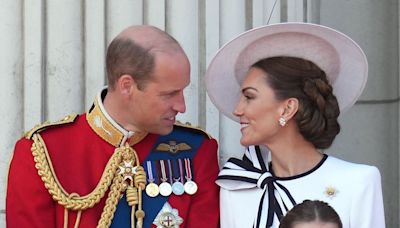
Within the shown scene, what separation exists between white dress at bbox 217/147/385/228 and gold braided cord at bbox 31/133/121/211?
1.11ft

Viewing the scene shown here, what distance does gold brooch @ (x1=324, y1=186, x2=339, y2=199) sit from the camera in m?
3.33

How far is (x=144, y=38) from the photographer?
3346mm

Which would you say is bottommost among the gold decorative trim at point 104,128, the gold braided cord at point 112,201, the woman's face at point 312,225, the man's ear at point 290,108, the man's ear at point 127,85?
the gold braided cord at point 112,201

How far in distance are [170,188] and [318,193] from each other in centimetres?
41

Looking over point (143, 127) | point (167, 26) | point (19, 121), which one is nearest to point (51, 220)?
point (143, 127)

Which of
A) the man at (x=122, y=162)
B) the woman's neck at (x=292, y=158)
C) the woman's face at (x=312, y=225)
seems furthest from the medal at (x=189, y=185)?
the woman's face at (x=312, y=225)

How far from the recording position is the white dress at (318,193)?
10.9ft

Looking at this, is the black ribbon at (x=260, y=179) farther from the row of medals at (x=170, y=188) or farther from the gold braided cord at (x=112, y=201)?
the gold braided cord at (x=112, y=201)

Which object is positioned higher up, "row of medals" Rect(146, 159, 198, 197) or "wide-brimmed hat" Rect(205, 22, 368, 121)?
"wide-brimmed hat" Rect(205, 22, 368, 121)

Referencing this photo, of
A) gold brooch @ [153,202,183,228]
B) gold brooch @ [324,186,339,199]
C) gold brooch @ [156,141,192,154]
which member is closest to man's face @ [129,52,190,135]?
gold brooch @ [156,141,192,154]

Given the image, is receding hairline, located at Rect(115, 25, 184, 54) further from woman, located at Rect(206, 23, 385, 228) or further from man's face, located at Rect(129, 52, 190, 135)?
woman, located at Rect(206, 23, 385, 228)

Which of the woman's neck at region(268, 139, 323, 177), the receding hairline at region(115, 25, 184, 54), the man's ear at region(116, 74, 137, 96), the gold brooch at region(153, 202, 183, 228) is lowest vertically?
the gold brooch at region(153, 202, 183, 228)

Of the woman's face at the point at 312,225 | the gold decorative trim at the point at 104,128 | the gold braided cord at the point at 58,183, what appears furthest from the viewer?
Result: the gold decorative trim at the point at 104,128

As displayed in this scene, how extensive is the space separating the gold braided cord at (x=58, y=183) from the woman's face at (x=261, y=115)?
395mm
